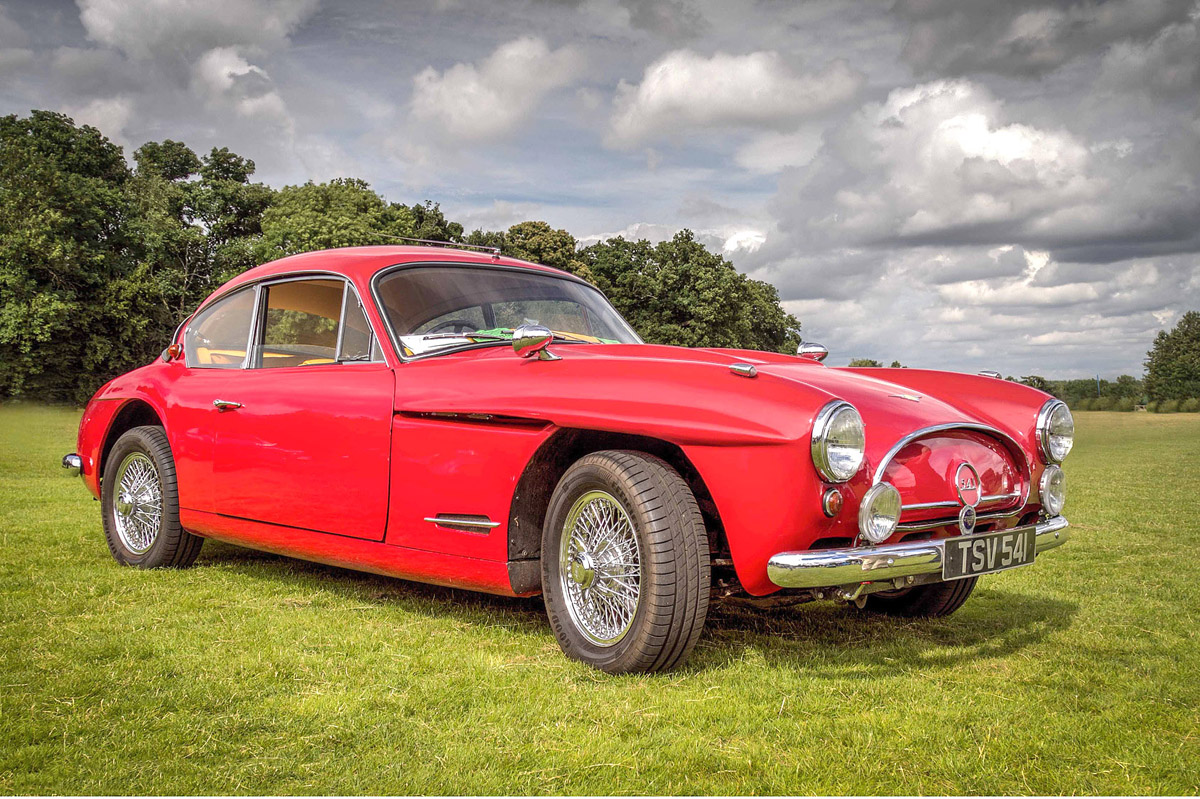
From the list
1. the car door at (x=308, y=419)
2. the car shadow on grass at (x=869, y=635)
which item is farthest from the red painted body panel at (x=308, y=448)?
the car shadow on grass at (x=869, y=635)

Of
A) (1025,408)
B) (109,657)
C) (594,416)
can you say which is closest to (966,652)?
(1025,408)

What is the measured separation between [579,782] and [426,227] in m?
53.8

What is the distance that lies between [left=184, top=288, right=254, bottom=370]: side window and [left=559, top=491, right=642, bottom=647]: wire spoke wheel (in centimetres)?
274

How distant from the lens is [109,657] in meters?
3.75

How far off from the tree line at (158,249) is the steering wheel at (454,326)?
3272 centimetres

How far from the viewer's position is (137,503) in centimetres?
590

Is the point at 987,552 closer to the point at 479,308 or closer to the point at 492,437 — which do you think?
the point at 492,437

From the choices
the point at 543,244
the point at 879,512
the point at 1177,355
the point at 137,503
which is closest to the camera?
the point at 879,512

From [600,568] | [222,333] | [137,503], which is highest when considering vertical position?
[222,333]

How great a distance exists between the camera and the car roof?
492 cm

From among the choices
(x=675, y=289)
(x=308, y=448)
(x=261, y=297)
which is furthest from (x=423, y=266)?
(x=675, y=289)

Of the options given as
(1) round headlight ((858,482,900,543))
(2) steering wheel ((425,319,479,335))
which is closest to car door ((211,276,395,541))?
(2) steering wheel ((425,319,479,335))

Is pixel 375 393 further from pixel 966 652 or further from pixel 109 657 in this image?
pixel 966 652

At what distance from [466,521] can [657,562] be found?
1.02 m
